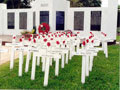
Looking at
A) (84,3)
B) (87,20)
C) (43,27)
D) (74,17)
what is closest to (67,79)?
(43,27)

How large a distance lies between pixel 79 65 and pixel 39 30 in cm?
812

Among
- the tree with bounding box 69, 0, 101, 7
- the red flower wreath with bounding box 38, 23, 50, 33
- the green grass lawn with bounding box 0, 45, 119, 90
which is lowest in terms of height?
the green grass lawn with bounding box 0, 45, 119, 90

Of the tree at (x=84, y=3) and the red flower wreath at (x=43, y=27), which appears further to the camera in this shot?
the tree at (x=84, y=3)

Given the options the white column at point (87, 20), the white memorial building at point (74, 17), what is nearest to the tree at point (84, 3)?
the white memorial building at point (74, 17)

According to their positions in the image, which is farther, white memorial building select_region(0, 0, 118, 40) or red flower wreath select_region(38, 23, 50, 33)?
red flower wreath select_region(38, 23, 50, 33)

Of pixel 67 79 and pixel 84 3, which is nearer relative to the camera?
pixel 67 79

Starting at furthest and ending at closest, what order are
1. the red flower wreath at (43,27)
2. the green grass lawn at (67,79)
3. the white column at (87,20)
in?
the white column at (87,20), the red flower wreath at (43,27), the green grass lawn at (67,79)

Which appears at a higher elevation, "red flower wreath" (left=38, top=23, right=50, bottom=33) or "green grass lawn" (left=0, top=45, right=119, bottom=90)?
"red flower wreath" (left=38, top=23, right=50, bottom=33)

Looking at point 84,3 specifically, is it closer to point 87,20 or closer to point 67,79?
point 87,20

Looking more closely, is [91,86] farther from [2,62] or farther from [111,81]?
[2,62]

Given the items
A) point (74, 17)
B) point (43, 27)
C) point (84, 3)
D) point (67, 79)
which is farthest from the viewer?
point (84, 3)

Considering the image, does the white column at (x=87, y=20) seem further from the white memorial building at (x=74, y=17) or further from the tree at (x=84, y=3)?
the tree at (x=84, y=3)

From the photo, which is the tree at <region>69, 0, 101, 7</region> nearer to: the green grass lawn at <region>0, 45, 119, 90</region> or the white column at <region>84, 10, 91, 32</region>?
the white column at <region>84, 10, 91, 32</region>

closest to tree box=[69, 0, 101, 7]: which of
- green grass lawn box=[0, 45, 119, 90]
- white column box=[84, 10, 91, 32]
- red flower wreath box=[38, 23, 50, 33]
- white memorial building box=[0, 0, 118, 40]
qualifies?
white memorial building box=[0, 0, 118, 40]
